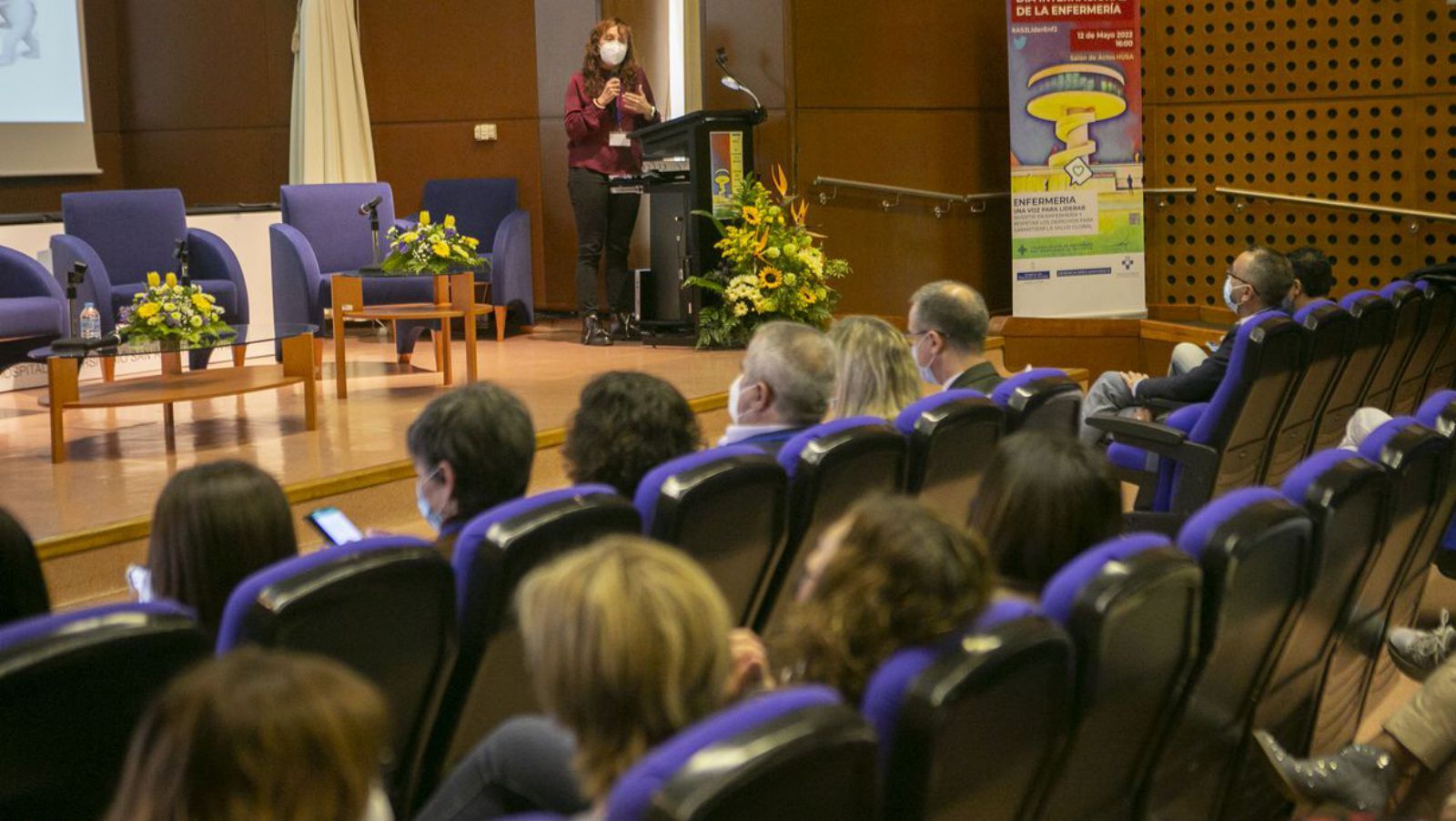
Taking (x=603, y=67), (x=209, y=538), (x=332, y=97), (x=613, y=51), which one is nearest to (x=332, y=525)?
(x=209, y=538)

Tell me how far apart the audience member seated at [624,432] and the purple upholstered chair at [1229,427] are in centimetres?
196

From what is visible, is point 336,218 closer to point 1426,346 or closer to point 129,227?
point 129,227

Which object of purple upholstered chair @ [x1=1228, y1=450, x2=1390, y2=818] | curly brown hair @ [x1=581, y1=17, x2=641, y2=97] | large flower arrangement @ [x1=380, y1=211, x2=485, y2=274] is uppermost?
curly brown hair @ [x1=581, y1=17, x2=641, y2=97]

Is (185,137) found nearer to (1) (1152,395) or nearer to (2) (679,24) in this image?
(2) (679,24)

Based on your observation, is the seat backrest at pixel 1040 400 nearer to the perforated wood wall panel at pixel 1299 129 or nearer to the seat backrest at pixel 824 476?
the seat backrest at pixel 824 476

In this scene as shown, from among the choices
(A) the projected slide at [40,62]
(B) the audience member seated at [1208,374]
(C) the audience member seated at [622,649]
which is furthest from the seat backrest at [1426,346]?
(A) the projected slide at [40,62]

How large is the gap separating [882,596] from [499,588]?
694 millimetres

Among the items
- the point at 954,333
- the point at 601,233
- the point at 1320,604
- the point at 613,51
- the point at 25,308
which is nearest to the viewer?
the point at 1320,604

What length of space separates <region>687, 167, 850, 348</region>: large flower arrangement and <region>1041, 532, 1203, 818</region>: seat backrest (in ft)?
18.8

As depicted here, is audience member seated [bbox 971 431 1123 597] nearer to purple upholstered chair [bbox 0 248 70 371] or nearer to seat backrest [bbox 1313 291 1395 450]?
seat backrest [bbox 1313 291 1395 450]

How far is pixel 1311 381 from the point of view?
5043 millimetres

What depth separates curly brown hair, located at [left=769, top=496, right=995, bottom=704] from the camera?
184cm

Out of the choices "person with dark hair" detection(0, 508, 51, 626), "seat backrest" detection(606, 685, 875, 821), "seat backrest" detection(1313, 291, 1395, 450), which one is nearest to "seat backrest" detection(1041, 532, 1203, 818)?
"seat backrest" detection(606, 685, 875, 821)

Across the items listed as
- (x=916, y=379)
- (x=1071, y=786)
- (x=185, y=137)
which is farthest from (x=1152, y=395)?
(x=185, y=137)
